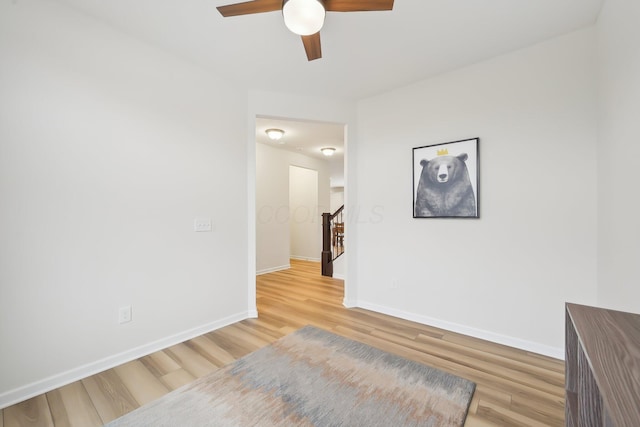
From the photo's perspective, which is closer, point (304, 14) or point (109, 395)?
point (304, 14)

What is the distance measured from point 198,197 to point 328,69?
1793 millimetres

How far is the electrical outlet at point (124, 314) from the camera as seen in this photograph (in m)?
2.01

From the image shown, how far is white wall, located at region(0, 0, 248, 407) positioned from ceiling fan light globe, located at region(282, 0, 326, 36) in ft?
4.71

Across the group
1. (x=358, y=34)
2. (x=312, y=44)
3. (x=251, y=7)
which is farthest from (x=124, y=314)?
(x=358, y=34)

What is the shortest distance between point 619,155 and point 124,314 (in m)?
3.54

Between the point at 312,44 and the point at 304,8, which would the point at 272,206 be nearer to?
the point at 312,44

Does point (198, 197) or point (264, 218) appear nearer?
point (198, 197)

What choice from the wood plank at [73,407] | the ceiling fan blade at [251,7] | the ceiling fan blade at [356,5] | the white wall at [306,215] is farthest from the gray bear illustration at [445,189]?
the white wall at [306,215]

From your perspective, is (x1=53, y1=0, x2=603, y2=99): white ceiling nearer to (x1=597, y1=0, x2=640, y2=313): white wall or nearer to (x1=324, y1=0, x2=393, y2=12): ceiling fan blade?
(x1=324, y1=0, x2=393, y2=12): ceiling fan blade

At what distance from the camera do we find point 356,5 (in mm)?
1541

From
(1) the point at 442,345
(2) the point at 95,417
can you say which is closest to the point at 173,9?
(2) the point at 95,417

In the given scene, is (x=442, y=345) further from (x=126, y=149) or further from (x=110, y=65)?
(x=110, y=65)

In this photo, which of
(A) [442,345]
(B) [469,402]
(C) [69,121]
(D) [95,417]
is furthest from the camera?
(A) [442,345]

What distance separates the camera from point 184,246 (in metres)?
2.42
